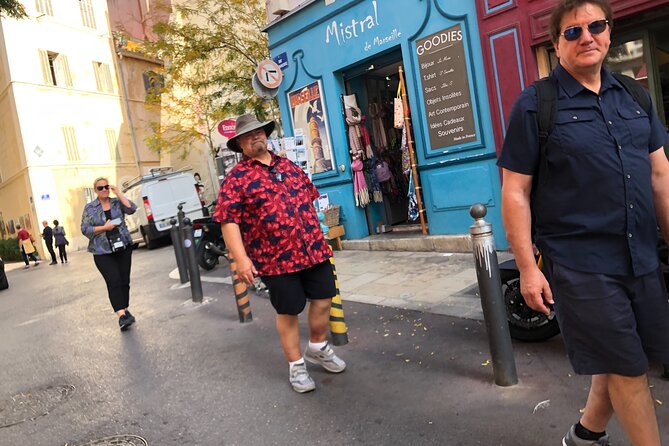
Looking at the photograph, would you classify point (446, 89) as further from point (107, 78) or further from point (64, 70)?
point (107, 78)

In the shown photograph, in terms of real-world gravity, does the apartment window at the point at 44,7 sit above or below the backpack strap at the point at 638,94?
above

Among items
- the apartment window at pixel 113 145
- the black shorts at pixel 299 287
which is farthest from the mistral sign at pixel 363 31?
the apartment window at pixel 113 145

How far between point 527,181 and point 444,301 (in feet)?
10.9

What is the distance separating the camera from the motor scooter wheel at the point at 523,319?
3.71 meters

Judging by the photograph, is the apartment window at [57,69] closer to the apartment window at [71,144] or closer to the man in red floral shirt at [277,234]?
the apartment window at [71,144]

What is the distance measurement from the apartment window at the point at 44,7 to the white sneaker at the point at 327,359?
27517 mm

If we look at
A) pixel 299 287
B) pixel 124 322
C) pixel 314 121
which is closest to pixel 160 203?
pixel 314 121

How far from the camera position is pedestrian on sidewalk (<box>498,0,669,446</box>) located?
1.87 m

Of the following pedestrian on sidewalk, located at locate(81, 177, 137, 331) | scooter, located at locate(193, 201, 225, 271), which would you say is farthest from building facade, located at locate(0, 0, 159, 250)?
pedestrian on sidewalk, located at locate(81, 177, 137, 331)

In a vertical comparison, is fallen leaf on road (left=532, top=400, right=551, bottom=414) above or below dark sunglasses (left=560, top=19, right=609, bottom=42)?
below

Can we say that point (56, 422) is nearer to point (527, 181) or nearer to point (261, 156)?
point (261, 156)

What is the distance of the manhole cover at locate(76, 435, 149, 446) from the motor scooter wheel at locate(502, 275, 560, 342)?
99.7 inches

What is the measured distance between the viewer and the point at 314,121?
31.4 feet

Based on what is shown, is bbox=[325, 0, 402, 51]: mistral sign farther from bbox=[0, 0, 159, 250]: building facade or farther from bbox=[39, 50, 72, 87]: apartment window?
bbox=[39, 50, 72, 87]: apartment window
